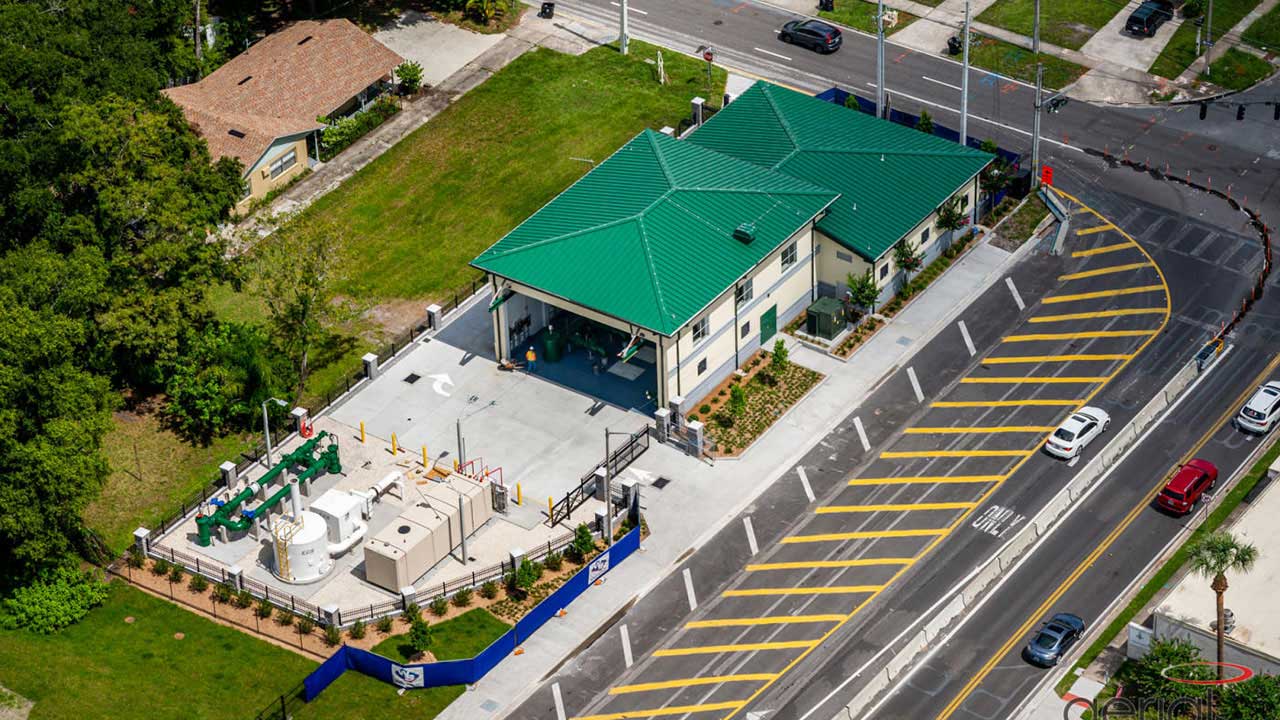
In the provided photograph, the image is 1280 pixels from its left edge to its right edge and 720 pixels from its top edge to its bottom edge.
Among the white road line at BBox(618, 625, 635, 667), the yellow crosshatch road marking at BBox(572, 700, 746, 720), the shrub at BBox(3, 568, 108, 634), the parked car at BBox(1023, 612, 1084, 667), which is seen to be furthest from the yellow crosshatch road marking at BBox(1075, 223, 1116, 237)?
the shrub at BBox(3, 568, 108, 634)

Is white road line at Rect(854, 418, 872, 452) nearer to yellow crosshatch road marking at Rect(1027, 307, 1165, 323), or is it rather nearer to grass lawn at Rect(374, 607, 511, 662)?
yellow crosshatch road marking at Rect(1027, 307, 1165, 323)

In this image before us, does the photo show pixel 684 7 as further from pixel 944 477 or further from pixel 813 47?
pixel 944 477

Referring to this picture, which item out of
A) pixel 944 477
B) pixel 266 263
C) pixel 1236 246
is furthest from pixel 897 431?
pixel 266 263

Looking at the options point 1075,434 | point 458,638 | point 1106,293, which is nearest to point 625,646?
point 458,638

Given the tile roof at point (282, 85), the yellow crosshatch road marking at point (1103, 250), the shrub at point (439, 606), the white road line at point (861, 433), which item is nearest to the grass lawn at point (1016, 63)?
the yellow crosshatch road marking at point (1103, 250)

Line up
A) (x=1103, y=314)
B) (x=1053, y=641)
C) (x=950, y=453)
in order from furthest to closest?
(x=1103, y=314)
(x=950, y=453)
(x=1053, y=641)

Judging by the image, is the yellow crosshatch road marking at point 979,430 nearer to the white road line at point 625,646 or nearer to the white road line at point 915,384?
the white road line at point 915,384

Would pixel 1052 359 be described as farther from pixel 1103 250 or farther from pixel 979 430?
pixel 1103 250
